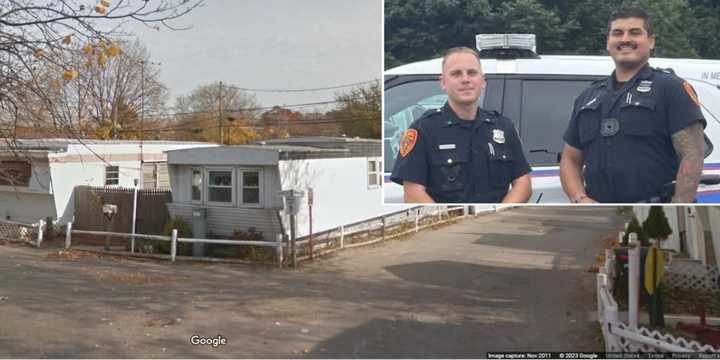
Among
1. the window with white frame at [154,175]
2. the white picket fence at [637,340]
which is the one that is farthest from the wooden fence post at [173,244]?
the white picket fence at [637,340]

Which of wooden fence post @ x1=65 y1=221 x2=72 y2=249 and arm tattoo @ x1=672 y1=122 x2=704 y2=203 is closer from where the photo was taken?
arm tattoo @ x1=672 y1=122 x2=704 y2=203

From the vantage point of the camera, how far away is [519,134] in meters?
4.96

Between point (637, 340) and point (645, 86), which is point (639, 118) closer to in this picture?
point (645, 86)

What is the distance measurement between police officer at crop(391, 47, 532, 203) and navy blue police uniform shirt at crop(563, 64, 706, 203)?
48 cm

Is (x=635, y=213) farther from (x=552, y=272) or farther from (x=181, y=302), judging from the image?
(x=181, y=302)

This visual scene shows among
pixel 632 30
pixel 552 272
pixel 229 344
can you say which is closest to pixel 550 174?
pixel 632 30

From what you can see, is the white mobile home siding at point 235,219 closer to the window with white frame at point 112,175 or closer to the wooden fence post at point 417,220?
the window with white frame at point 112,175

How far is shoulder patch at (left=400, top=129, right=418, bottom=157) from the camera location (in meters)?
5.20

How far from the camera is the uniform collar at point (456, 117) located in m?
5.01

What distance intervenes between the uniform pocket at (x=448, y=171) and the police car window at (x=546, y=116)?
0.52 metres

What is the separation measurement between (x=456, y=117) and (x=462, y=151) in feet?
0.89

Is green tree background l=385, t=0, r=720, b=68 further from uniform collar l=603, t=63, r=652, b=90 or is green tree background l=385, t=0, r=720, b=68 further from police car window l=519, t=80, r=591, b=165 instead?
police car window l=519, t=80, r=591, b=165

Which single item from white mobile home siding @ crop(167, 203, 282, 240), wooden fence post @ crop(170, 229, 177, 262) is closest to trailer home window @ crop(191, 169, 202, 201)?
white mobile home siding @ crop(167, 203, 282, 240)

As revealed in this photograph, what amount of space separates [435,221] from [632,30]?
10.6 meters
